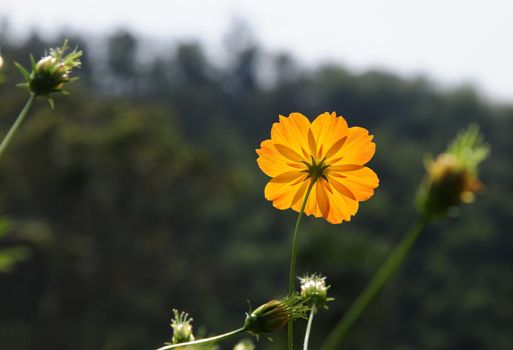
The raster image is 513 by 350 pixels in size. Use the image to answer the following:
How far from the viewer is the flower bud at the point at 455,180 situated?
296mm

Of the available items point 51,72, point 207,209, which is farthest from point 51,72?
point 207,209

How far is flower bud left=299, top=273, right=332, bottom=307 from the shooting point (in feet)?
1.48

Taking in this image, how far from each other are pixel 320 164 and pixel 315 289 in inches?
3.3

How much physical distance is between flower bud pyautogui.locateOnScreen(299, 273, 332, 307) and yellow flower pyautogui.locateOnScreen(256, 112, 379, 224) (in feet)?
0.13

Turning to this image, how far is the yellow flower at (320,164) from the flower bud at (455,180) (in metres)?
0.13

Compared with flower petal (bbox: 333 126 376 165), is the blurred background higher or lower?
higher

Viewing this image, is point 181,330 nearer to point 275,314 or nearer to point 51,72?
point 275,314

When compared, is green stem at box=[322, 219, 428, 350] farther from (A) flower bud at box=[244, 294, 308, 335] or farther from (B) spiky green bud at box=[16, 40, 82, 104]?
(B) spiky green bud at box=[16, 40, 82, 104]

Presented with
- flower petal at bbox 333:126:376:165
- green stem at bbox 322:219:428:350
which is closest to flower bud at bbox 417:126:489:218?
green stem at bbox 322:219:428:350

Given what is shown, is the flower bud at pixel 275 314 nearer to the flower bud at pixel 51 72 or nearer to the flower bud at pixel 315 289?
the flower bud at pixel 315 289

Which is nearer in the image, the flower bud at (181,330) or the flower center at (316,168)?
the flower bud at (181,330)

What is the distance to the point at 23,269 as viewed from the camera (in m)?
14.2

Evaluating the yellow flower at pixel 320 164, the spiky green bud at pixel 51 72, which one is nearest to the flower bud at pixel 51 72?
the spiky green bud at pixel 51 72

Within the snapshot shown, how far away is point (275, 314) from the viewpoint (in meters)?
0.39
